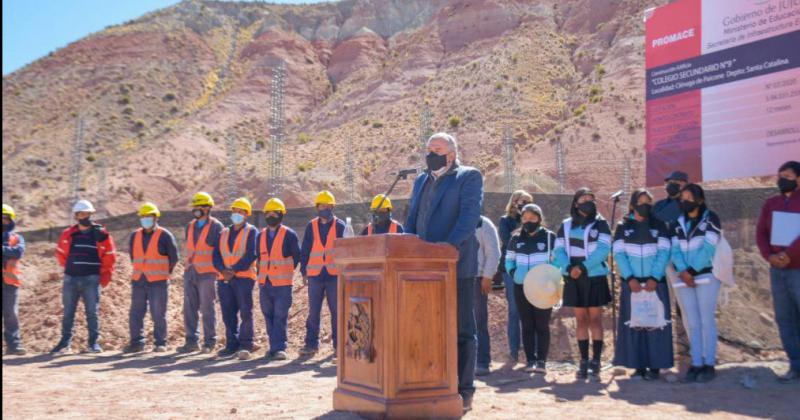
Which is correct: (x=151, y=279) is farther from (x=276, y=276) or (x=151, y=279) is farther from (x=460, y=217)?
(x=460, y=217)

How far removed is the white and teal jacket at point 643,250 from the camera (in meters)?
7.47

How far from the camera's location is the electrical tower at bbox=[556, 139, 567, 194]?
40062mm

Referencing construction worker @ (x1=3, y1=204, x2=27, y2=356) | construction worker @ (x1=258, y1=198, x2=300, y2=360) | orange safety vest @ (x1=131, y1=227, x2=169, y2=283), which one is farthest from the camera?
orange safety vest @ (x1=131, y1=227, x2=169, y2=283)

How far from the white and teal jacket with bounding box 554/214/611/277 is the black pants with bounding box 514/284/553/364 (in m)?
0.61

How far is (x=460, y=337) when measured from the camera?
5383mm

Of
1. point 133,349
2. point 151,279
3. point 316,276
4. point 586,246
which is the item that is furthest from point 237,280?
point 586,246

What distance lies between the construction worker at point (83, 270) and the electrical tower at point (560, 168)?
31.7m

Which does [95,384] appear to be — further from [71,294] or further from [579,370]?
[579,370]

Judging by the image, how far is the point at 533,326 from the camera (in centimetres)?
830

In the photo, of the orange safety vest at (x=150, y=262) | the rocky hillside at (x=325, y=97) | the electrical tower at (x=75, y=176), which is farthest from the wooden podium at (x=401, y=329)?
the electrical tower at (x=75, y=176)

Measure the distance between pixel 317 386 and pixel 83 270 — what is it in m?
5.12

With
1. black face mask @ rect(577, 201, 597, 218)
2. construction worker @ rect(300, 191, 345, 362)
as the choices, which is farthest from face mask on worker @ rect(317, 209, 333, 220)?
black face mask @ rect(577, 201, 597, 218)

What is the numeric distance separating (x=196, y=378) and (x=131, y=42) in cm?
7381

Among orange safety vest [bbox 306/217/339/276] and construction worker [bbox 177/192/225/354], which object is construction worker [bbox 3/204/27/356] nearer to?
construction worker [bbox 177/192/225/354]
